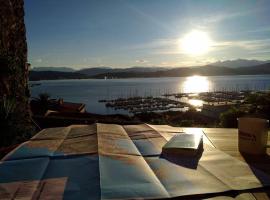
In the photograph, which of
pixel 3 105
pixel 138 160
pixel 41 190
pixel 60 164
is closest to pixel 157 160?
pixel 138 160

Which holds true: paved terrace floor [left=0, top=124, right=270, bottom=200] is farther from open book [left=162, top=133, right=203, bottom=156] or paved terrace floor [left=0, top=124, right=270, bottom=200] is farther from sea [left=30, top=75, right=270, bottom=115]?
sea [left=30, top=75, right=270, bottom=115]

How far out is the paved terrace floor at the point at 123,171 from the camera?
125 cm

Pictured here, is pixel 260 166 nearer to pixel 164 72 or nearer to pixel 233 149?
pixel 233 149

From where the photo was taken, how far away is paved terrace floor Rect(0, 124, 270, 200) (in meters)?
1.25

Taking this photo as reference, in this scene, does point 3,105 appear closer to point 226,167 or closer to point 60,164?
point 60,164

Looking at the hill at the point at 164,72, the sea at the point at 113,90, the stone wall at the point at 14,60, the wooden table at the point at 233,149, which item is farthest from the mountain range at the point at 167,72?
the wooden table at the point at 233,149

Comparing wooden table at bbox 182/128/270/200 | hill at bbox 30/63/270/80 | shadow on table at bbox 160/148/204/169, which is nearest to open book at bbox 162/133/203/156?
shadow on table at bbox 160/148/204/169

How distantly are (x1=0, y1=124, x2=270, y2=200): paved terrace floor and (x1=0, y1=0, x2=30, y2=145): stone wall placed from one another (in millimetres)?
3082

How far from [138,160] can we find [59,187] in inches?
19.4

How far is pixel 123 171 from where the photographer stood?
147 cm

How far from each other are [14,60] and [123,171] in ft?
16.0

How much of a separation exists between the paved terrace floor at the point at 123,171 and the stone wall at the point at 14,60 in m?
3.08

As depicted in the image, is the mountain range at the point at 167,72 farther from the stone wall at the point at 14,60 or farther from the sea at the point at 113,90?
the stone wall at the point at 14,60

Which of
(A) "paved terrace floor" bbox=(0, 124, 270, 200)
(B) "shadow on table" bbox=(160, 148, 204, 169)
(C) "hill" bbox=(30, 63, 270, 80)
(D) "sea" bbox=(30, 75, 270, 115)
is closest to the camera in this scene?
(A) "paved terrace floor" bbox=(0, 124, 270, 200)
